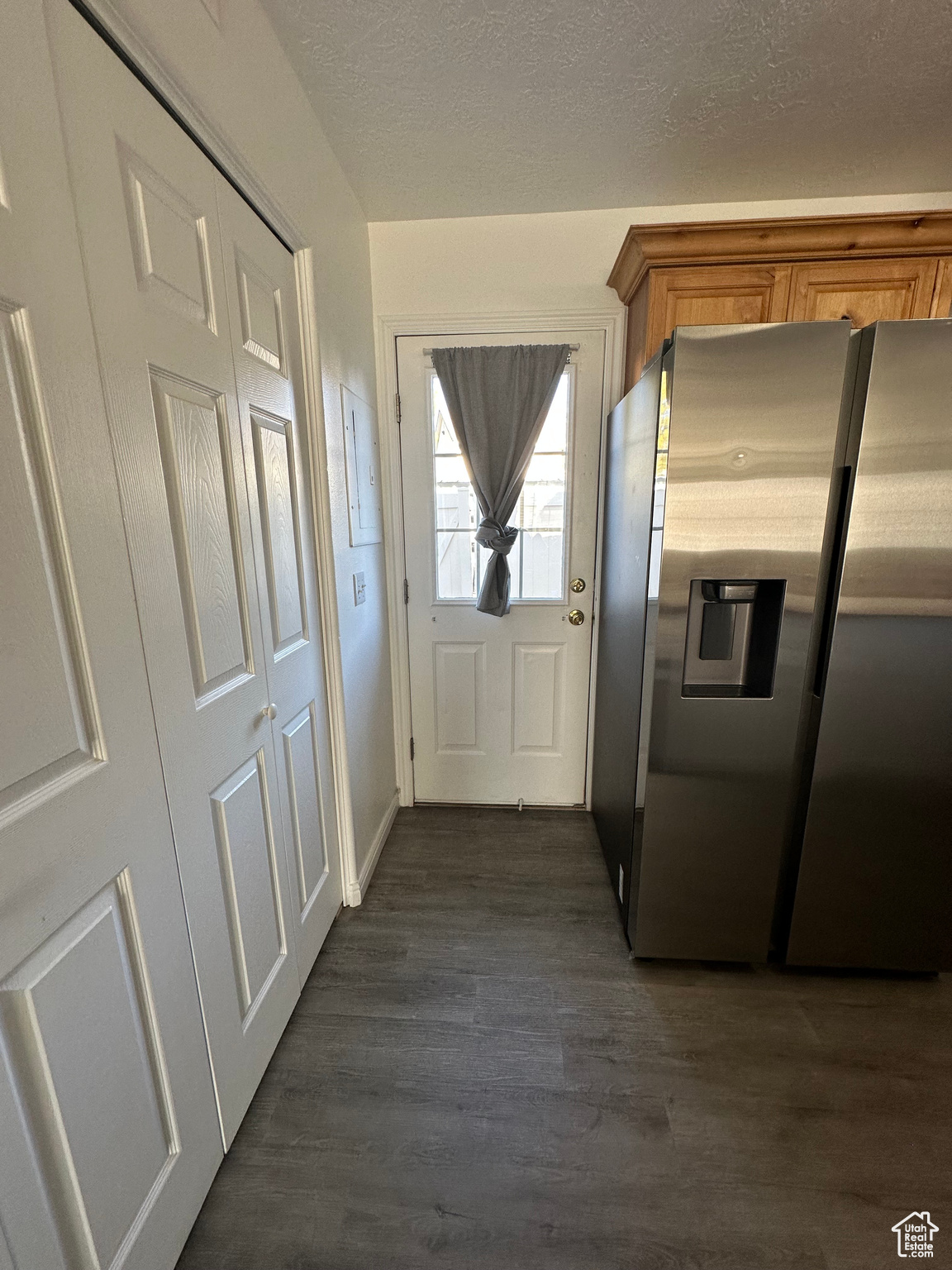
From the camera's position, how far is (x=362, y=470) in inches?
76.4

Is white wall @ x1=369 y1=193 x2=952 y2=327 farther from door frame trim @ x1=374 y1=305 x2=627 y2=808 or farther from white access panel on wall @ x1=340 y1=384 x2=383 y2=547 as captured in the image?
white access panel on wall @ x1=340 y1=384 x2=383 y2=547

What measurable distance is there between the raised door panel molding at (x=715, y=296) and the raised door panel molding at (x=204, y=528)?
1466 millimetres

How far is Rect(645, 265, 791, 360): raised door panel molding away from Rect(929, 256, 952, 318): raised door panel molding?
0.48m

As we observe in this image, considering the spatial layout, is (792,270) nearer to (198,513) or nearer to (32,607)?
(198,513)

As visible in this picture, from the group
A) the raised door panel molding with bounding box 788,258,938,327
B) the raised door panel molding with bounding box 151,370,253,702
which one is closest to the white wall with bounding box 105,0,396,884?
Answer: the raised door panel molding with bounding box 151,370,253,702

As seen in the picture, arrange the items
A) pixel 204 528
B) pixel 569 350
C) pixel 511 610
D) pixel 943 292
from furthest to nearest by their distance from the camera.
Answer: pixel 511 610
pixel 569 350
pixel 943 292
pixel 204 528

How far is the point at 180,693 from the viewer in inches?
37.9

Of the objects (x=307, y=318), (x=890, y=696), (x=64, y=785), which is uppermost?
(x=307, y=318)

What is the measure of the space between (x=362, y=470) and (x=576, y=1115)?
202 centimetres

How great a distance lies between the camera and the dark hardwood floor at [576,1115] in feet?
3.38

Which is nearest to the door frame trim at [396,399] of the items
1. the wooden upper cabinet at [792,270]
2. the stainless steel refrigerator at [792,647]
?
the wooden upper cabinet at [792,270]

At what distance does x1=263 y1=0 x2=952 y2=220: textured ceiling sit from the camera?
46.8 inches

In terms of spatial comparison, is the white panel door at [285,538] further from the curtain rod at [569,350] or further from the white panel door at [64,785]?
the curtain rod at [569,350]

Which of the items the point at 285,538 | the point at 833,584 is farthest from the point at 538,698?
the point at 285,538
